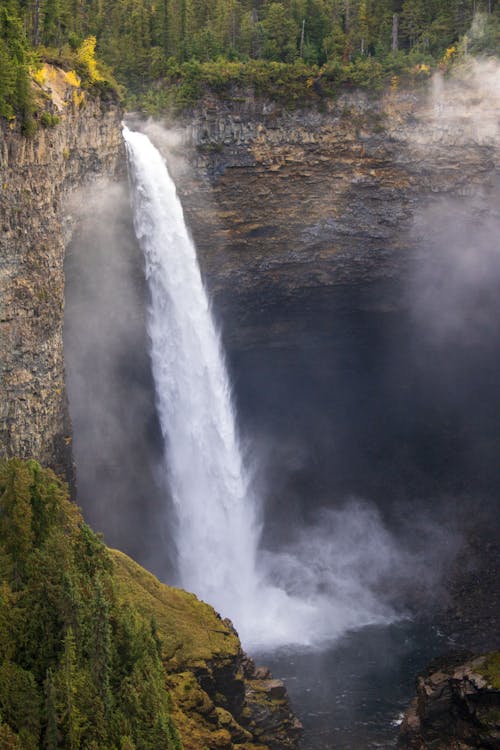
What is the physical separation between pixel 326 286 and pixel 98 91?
15899 mm

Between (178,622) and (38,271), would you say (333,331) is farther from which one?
(178,622)

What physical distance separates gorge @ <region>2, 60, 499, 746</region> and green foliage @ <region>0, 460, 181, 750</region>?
51.2 feet

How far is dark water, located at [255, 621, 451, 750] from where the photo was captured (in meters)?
29.8

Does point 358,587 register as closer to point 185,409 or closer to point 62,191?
point 185,409

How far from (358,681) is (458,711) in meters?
5.05

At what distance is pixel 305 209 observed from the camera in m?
43.1

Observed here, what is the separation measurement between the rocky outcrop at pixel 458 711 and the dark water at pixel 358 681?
94cm

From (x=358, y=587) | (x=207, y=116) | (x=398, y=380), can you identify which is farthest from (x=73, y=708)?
(x=398, y=380)

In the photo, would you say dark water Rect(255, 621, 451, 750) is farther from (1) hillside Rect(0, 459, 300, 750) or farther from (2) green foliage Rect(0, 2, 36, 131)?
A: (2) green foliage Rect(0, 2, 36, 131)

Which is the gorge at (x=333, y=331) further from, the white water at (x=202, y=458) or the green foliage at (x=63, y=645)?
the green foliage at (x=63, y=645)

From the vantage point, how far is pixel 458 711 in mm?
28500

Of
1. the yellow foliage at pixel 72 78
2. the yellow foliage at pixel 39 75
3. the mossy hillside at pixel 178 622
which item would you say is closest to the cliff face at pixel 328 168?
the yellow foliage at pixel 72 78

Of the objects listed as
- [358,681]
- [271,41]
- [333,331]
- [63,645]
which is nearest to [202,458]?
[358,681]

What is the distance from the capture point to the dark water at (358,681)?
97.9 ft
